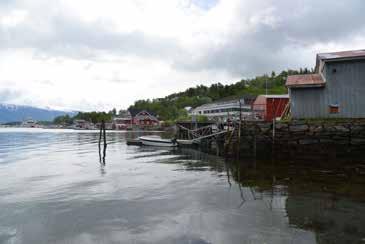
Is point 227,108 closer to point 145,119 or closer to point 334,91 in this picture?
point 334,91

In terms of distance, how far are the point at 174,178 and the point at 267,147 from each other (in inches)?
356

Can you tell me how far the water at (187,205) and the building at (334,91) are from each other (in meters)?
5.41

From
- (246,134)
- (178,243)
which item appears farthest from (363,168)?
(178,243)

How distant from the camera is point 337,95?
866 inches

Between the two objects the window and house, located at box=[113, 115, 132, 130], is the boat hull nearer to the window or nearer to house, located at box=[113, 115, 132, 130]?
the window

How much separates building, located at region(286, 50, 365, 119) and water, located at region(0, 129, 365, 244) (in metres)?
5.41

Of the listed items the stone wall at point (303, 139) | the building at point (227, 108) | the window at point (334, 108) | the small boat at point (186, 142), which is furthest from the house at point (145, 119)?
the window at point (334, 108)

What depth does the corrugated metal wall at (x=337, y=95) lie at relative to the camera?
21.6m

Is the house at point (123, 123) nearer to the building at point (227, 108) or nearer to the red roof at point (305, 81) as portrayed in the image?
the building at point (227, 108)

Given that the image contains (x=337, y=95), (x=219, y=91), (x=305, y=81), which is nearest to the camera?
(x=337, y=95)

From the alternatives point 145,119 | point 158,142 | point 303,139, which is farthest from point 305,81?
point 145,119

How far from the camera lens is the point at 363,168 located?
55.6 ft

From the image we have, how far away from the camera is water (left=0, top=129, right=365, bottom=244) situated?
796cm

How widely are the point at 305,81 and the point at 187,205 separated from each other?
1643cm
